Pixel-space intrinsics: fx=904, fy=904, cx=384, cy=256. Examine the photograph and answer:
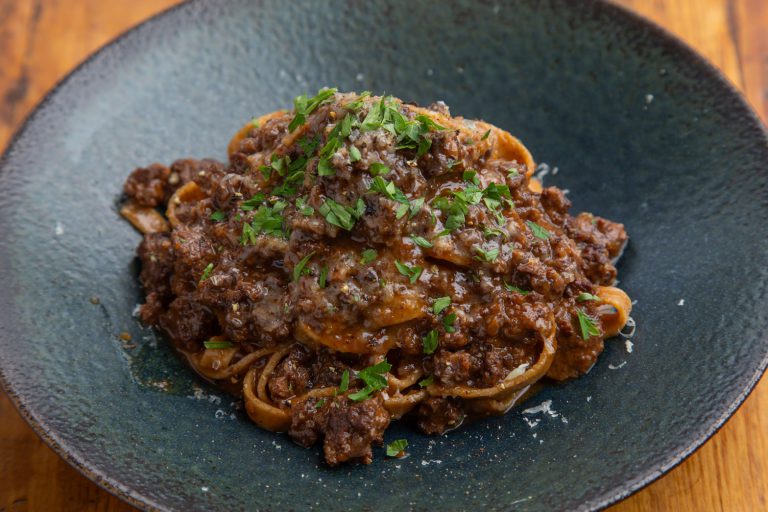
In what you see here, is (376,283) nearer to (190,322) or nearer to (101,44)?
(190,322)

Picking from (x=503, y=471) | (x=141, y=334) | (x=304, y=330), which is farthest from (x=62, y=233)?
(x=503, y=471)

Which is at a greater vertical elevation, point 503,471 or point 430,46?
point 430,46

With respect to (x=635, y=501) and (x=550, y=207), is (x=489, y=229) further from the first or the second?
(x=635, y=501)

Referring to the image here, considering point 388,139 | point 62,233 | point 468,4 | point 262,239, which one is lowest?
point 62,233

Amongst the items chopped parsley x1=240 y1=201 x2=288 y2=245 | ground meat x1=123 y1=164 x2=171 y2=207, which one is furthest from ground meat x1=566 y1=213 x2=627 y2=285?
ground meat x1=123 y1=164 x2=171 y2=207

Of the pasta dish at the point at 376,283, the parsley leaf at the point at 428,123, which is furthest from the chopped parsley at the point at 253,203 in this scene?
the parsley leaf at the point at 428,123

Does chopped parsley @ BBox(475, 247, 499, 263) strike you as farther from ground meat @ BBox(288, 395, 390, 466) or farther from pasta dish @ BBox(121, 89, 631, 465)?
ground meat @ BBox(288, 395, 390, 466)

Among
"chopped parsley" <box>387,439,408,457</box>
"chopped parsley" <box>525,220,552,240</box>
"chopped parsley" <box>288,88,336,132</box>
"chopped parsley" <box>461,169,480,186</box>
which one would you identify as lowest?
"chopped parsley" <box>387,439,408,457</box>
